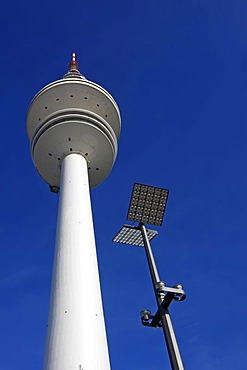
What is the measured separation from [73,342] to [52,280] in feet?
12.4

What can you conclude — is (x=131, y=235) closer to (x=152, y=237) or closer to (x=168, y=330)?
(x=152, y=237)

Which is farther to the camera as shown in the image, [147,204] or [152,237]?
[147,204]

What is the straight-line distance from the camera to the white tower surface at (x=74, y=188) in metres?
13.7

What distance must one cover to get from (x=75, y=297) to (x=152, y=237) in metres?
3.94

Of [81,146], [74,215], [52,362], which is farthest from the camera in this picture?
[81,146]

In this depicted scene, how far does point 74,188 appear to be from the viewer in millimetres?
21641

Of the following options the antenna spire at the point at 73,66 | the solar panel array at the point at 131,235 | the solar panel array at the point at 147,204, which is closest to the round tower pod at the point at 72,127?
the antenna spire at the point at 73,66

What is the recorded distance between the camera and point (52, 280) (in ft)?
54.9

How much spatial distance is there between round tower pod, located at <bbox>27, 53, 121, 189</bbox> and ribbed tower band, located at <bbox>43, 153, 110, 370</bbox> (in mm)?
5858

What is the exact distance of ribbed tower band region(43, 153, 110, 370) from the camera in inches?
520

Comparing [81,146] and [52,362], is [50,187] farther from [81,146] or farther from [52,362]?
[52,362]

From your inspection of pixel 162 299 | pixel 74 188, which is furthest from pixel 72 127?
pixel 162 299

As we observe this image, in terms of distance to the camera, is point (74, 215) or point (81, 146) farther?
point (81, 146)

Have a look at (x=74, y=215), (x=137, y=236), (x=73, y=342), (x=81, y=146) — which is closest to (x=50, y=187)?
(x=81, y=146)
